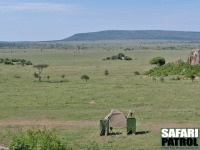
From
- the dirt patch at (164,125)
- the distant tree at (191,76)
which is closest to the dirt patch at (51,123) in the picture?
the dirt patch at (164,125)

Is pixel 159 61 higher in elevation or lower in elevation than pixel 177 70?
lower

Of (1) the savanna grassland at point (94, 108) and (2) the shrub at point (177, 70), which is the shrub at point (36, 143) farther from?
(2) the shrub at point (177, 70)

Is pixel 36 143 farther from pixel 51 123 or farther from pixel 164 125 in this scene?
pixel 164 125

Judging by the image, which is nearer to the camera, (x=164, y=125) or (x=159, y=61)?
(x=164, y=125)

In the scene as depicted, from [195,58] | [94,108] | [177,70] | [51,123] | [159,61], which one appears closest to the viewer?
[51,123]

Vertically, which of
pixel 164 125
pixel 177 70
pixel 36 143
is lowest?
pixel 164 125

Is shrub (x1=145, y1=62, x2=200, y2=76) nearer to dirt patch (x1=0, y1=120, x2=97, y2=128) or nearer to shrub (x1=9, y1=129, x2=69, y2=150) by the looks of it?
dirt patch (x1=0, y1=120, x2=97, y2=128)

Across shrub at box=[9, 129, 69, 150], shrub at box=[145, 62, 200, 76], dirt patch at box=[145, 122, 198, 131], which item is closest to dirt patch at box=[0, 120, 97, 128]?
dirt patch at box=[145, 122, 198, 131]

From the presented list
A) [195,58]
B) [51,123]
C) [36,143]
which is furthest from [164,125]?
[195,58]

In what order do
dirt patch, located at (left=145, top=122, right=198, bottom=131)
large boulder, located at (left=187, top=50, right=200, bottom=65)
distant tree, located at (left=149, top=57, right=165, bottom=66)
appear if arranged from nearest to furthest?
dirt patch, located at (left=145, top=122, right=198, bottom=131) → large boulder, located at (left=187, top=50, right=200, bottom=65) → distant tree, located at (left=149, top=57, right=165, bottom=66)

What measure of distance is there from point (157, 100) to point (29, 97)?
35.3ft

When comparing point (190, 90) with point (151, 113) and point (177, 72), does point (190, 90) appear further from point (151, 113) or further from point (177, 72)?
point (177, 72)

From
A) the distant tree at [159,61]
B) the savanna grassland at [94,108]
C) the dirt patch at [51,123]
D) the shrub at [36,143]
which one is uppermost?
the shrub at [36,143]

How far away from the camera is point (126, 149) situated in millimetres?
22734
